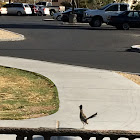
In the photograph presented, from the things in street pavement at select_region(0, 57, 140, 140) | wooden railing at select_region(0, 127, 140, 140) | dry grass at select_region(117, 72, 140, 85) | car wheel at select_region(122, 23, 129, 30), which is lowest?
car wheel at select_region(122, 23, 129, 30)

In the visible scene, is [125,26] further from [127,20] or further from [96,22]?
[96,22]

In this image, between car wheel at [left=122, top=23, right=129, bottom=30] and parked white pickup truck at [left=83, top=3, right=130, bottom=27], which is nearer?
car wheel at [left=122, top=23, right=129, bottom=30]

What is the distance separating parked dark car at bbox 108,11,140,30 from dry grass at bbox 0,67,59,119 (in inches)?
870

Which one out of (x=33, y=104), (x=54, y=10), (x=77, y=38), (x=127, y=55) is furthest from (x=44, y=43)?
(x=54, y=10)

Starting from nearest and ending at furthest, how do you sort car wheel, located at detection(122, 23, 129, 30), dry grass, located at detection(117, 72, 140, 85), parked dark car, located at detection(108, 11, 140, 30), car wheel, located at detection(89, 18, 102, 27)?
dry grass, located at detection(117, 72, 140, 85) → parked dark car, located at detection(108, 11, 140, 30) → car wheel, located at detection(122, 23, 129, 30) → car wheel, located at detection(89, 18, 102, 27)

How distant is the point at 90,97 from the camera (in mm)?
10477

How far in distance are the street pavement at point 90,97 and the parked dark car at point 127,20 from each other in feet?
65.3

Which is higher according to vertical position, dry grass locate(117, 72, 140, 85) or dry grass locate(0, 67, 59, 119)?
dry grass locate(0, 67, 59, 119)

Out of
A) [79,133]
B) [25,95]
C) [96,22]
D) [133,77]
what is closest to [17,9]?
[96,22]

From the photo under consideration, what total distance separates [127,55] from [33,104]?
10.8 meters

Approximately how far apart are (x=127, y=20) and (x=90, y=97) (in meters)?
25.8

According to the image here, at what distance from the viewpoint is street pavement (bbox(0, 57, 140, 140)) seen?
26.9ft

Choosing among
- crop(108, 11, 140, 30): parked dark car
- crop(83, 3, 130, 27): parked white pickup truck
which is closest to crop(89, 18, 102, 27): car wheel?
crop(83, 3, 130, 27): parked white pickup truck

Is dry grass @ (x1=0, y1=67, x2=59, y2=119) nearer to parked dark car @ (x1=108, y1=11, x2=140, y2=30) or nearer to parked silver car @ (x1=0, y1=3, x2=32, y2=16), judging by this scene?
parked dark car @ (x1=108, y1=11, x2=140, y2=30)
